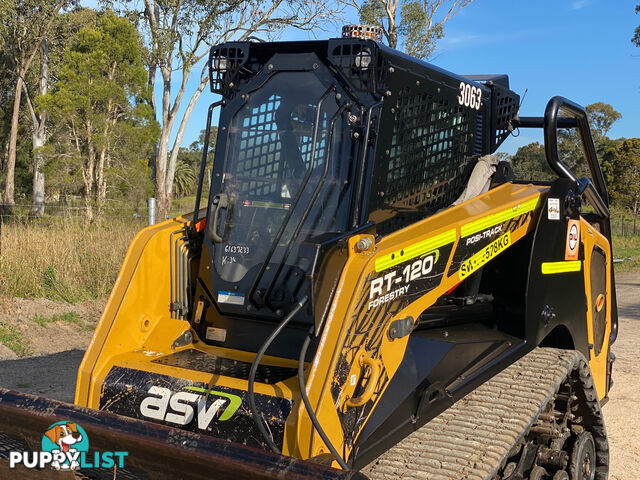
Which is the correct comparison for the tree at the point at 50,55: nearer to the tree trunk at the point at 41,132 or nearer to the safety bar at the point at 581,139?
the tree trunk at the point at 41,132

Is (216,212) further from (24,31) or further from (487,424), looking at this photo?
(24,31)

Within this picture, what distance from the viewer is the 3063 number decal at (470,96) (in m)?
3.66

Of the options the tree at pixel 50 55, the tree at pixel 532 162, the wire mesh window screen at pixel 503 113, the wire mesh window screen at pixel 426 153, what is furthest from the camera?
the tree at pixel 532 162

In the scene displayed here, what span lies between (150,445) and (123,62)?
24153 millimetres

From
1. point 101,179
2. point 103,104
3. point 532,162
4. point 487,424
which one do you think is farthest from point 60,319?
point 532,162

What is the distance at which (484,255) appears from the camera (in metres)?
3.16

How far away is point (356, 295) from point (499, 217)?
1092 mm

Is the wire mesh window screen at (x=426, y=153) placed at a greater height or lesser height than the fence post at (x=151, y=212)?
greater

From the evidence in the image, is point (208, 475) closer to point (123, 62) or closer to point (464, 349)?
point (464, 349)

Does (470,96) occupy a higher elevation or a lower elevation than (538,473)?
higher

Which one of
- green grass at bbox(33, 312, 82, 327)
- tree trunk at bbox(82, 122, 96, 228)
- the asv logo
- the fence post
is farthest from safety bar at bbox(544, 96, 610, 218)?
tree trunk at bbox(82, 122, 96, 228)

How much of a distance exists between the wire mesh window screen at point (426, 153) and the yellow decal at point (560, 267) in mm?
597

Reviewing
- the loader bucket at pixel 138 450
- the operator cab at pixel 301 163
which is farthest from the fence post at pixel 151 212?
the loader bucket at pixel 138 450

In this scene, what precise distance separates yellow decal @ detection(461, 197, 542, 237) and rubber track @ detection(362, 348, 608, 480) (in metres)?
0.73
